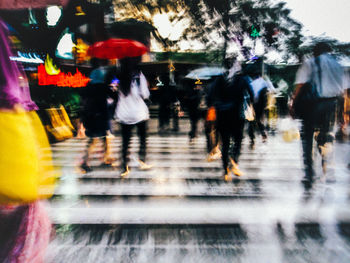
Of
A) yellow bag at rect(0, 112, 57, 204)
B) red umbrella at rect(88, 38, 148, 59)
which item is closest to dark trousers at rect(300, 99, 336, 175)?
yellow bag at rect(0, 112, 57, 204)

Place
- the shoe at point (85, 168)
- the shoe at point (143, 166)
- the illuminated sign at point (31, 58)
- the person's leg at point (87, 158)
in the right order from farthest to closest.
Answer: the illuminated sign at point (31, 58)
the shoe at point (143, 166)
the shoe at point (85, 168)
the person's leg at point (87, 158)

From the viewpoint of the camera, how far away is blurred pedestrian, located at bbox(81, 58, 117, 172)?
17.9ft

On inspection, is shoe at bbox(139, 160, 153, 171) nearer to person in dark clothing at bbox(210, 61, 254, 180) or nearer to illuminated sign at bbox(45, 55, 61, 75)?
person in dark clothing at bbox(210, 61, 254, 180)

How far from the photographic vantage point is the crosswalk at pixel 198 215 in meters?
2.86

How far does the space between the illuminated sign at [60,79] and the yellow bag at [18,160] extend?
11.4 m

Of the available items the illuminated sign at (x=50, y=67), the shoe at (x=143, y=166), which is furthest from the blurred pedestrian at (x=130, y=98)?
the illuminated sign at (x=50, y=67)

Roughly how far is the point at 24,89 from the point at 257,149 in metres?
7.49

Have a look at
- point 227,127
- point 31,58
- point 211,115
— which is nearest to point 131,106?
point 227,127

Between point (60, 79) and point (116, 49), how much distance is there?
7.28 m

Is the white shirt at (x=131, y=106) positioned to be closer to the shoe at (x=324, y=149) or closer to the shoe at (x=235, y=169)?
the shoe at (x=235, y=169)

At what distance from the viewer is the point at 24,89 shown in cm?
189

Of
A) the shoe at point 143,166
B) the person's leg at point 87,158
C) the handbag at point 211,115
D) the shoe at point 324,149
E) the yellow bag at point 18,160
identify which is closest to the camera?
the yellow bag at point 18,160

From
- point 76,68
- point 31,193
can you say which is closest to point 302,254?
point 31,193

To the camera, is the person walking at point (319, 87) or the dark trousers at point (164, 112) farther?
the dark trousers at point (164, 112)
